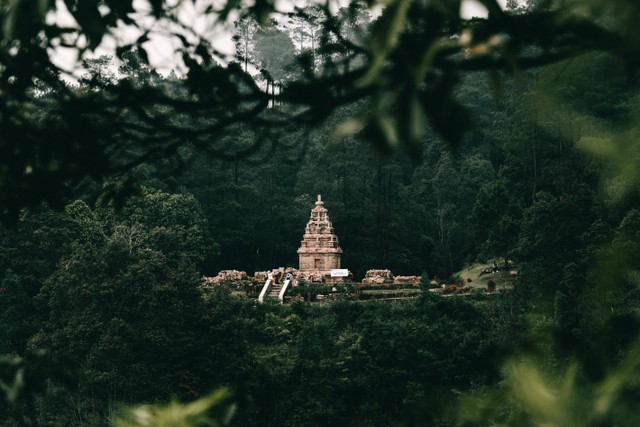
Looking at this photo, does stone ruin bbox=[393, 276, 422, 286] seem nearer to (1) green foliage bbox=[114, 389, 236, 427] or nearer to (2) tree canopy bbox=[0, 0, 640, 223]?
(2) tree canopy bbox=[0, 0, 640, 223]

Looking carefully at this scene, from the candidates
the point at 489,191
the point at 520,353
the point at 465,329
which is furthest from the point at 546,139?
the point at 520,353

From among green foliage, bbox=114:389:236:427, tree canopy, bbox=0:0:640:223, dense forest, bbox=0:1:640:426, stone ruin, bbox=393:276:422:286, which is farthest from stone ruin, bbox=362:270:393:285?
green foliage, bbox=114:389:236:427

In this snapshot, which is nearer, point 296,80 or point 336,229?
point 296,80

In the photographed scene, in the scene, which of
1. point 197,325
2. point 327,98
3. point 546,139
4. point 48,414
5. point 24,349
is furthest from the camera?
point 546,139

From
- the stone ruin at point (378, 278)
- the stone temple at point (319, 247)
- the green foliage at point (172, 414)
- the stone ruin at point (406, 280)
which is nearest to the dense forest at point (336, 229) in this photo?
the green foliage at point (172, 414)

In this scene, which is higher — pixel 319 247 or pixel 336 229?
pixel 336 229

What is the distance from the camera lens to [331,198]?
135 ft

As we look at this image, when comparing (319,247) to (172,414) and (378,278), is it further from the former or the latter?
(172,414)

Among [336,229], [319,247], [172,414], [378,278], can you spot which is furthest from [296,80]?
[336,229]

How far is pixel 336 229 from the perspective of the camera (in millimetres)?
39906

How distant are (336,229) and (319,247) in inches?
161

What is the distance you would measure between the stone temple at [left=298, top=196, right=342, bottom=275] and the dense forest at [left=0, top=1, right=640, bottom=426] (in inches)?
115

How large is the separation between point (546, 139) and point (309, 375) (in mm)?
19343

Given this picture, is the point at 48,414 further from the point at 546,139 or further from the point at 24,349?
the point at 546,139
